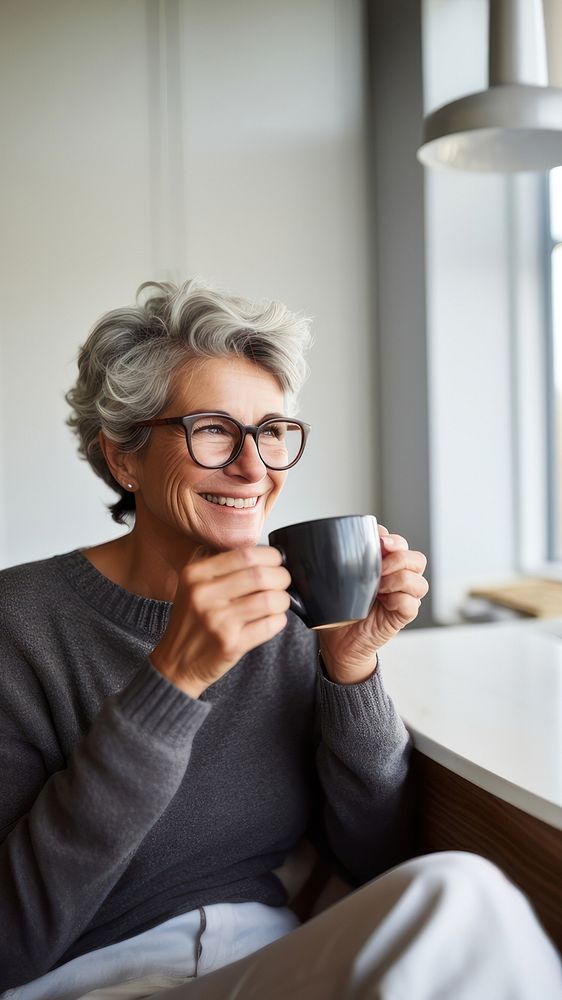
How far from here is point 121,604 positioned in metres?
1.07

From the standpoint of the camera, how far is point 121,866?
920mm

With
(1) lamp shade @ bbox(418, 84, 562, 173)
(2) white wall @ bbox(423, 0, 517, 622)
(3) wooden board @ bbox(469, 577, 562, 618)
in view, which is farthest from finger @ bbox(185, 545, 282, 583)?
(2) white wall @ bbox(423, 0, 517, 622)

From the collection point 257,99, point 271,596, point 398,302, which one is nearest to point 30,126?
point 257,99

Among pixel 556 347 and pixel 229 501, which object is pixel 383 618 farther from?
pixel 556 347

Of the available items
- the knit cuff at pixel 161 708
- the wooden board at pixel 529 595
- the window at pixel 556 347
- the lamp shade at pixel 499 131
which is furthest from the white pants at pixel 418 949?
the window at pixel 556 347

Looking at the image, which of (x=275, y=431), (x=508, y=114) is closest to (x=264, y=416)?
(x=275, y=431)

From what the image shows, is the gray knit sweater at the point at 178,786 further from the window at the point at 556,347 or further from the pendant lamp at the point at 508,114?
the window at the point at 556,347

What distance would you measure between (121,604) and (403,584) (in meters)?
0.37

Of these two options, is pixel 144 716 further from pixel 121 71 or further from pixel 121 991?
pixel 121 71

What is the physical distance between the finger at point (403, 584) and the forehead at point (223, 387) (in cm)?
26

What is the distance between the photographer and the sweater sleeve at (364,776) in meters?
0.98

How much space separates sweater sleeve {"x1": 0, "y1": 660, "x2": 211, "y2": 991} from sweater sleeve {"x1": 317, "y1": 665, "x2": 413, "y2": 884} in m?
0.25

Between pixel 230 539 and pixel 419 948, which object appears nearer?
pixel 419 948

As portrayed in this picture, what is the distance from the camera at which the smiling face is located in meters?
0.99
